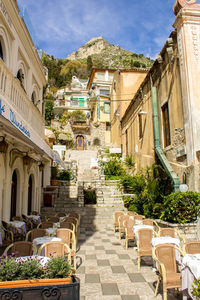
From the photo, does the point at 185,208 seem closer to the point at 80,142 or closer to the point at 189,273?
the point at 189,273

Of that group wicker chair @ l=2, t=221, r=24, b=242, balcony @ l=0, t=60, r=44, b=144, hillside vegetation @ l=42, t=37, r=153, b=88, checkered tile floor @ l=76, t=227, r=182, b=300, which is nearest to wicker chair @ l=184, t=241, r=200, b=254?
checkered tile floor @ l=76, t=227, r=182, b=300

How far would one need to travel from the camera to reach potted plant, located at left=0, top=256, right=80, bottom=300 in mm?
2775

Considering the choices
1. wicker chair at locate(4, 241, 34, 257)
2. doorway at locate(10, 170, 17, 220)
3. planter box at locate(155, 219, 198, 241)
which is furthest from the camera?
doorway at locate(10, 170, 17, 220)

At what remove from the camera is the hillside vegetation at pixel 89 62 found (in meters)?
74.7

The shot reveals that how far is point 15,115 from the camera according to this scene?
18.4 feet

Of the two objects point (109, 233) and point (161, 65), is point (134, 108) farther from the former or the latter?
point (109, 233)

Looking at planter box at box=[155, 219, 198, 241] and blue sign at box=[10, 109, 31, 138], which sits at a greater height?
blue sign at box=[10, 109, 31, 138]

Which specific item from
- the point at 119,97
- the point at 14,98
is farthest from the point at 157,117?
the point at 119,97

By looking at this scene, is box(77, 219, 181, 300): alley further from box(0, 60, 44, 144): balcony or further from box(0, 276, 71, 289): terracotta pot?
box(0, 60, 44, 144): balcony

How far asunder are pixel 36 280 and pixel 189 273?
2.60m

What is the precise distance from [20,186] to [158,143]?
7455mm

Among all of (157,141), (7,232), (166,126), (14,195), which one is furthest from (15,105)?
(157,141)

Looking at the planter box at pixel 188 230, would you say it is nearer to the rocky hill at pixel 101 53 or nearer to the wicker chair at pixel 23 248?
the wicker chair at pixel 23 248

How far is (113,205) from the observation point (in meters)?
14.9
